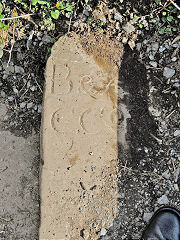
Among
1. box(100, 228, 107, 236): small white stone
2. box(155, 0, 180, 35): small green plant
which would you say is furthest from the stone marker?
box(155, 0, 180, 35): small green plant

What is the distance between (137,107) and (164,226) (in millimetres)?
975

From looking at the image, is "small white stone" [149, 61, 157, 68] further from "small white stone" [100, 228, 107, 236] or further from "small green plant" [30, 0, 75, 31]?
"small white stone" [100, 228, 107, 236]

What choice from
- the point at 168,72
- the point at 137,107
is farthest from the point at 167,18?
the point at 137,107

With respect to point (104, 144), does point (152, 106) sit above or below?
above

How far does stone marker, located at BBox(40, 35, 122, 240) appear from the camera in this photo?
229cm

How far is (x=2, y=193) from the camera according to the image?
2436 mm

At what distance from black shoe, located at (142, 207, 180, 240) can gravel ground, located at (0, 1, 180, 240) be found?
53 millimetres

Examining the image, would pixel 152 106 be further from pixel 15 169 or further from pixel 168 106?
pixel 15 169

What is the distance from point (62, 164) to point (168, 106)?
95cm

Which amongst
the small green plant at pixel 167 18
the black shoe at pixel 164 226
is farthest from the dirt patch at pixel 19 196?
the small green plant at pixel 167 18

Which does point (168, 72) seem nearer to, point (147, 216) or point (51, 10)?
point (51, 10)

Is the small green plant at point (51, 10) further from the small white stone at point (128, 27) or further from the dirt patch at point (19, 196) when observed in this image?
the dirt patch at point (19, 196)

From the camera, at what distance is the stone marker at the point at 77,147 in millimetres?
2295

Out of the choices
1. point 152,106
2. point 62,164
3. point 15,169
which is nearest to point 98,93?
point 152,106
